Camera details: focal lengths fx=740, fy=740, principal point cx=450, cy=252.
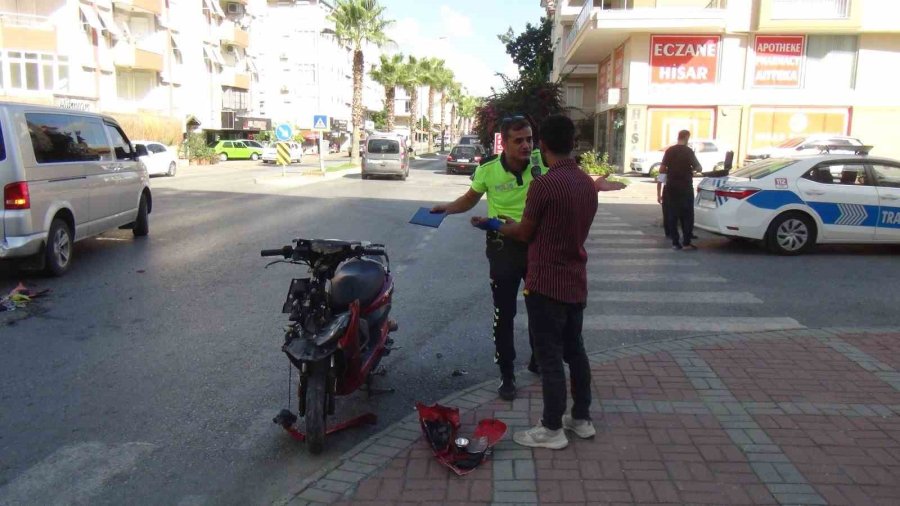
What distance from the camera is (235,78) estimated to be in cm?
5934

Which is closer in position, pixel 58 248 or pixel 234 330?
pixel 234 330

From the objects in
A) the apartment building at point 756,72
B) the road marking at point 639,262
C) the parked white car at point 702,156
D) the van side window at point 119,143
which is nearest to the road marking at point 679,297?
the road marking at point 639,262

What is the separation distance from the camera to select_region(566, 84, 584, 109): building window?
46.2 m

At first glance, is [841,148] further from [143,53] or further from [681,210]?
[143,53]

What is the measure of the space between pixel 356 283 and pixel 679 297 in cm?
474

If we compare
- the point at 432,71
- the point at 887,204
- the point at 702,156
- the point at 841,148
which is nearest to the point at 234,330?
the point at 887,204

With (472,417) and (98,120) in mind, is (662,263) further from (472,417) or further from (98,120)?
(98,120)

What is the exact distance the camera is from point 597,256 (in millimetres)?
10906

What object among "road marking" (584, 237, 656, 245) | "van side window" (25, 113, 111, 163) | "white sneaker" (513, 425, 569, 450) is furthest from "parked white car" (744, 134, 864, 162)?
"white sneaker" (513, 425, 569, 450)

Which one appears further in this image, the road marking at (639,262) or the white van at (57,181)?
the road marking at (639,262)

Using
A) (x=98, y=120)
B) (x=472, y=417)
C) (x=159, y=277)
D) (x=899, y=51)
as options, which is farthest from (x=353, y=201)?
(x=899, y=51)

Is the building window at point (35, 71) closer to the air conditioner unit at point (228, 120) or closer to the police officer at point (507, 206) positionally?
the air conditioner unit at point (228, 120)

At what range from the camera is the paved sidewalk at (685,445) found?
3631 millimetres

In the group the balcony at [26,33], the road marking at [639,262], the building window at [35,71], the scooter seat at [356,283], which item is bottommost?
the road marking at [639,262]
